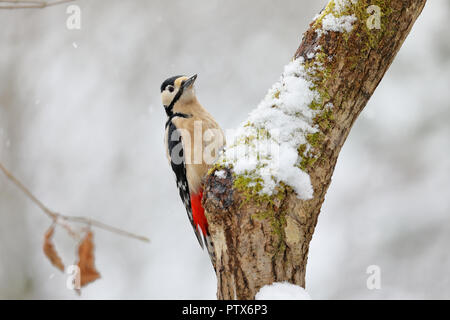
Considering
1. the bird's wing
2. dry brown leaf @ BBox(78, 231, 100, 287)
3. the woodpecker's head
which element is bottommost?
dry brown leaf @ BBox(78, 231, 100, 287)

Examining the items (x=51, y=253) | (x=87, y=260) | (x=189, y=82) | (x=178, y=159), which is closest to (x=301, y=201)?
(x=87, y=260)

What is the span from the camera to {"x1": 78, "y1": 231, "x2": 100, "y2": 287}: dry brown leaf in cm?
160

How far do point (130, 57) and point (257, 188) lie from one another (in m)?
5.20

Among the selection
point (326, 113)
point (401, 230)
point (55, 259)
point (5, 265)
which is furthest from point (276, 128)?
point (5, 265)

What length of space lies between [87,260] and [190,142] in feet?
6.64

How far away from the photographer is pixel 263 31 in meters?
6.66

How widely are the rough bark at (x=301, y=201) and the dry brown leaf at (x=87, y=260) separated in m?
0.60

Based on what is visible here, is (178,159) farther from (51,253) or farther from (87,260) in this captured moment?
(51,253)

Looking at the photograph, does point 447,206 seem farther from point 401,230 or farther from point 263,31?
point 263,31

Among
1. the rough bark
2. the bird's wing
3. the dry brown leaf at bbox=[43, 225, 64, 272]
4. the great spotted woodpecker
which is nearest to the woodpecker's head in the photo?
the great spotted woodpecker

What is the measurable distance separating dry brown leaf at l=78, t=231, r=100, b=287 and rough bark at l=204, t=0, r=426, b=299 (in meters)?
0.60

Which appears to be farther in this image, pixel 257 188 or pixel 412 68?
pixel 412 68

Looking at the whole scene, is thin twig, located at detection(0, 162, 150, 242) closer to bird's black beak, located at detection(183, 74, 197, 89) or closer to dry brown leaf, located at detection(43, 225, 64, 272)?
dry brown leaf, located at detection(43, 225, 64, 272)

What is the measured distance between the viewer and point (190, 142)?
3.58 metres
